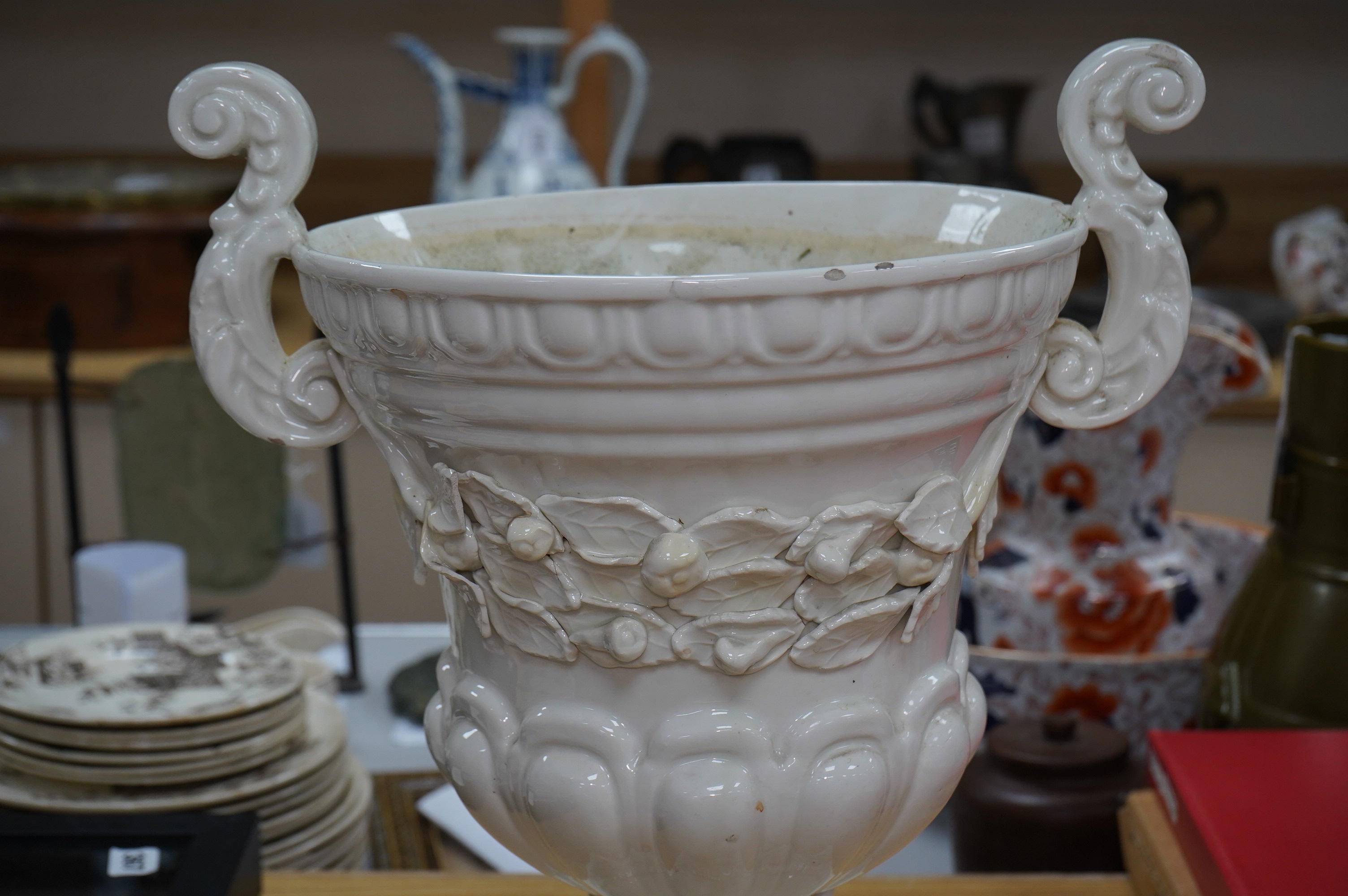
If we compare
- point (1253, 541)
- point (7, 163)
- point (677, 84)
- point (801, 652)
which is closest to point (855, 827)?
point (801, 652)

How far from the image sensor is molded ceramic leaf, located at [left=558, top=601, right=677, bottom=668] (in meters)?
0.36

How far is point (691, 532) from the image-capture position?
0.35 meters

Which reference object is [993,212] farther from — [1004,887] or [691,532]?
[1004,887]

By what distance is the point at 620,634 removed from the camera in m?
0.36

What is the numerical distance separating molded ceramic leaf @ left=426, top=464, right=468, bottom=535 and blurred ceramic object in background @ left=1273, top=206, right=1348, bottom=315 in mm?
1337

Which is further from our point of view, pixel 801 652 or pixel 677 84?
pixel 677 84

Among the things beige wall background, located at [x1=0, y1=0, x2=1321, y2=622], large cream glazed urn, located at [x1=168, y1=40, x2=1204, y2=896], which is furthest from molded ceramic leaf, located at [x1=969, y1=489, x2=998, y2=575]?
beige wall background, located at [x1=0, y1=0, x2=1321, y2=622]

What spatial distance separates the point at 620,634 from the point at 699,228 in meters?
0.20

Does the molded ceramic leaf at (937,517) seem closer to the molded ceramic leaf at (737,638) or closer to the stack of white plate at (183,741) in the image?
the molded ceramic leaf at (737,638)

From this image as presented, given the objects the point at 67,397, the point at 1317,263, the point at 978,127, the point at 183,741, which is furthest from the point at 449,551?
the point at 978,127

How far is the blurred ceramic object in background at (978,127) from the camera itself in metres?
1.75

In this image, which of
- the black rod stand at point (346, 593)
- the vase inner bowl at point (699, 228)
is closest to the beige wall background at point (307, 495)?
the black rod stand at point (346, 593)

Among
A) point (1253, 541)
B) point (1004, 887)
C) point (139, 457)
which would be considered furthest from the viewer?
point (139, 457)

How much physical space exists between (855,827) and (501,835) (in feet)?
0.38
